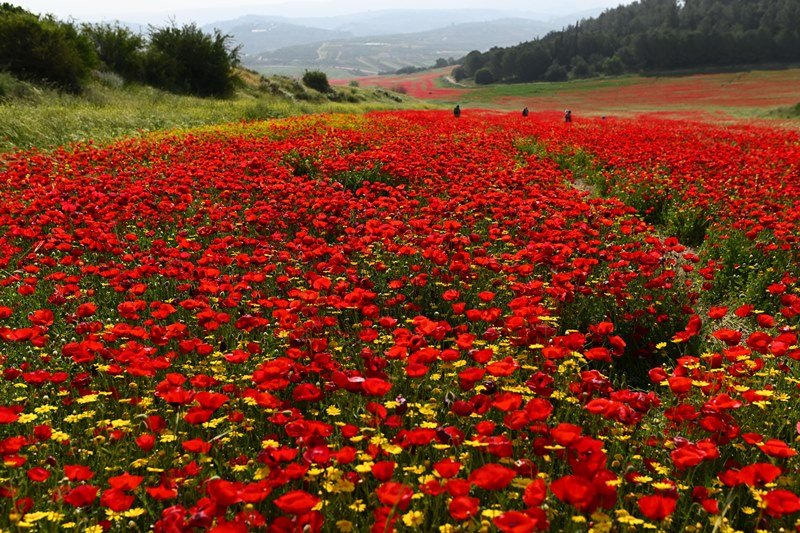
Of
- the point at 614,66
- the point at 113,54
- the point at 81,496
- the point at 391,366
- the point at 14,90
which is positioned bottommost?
the point at 391,366

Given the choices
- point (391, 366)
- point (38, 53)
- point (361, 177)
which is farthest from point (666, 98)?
point (391, 366)

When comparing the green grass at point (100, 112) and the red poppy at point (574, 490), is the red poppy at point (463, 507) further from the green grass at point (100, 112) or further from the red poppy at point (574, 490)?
the green grass at point (100, 112)

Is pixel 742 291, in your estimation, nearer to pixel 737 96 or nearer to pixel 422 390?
pixel 422 390

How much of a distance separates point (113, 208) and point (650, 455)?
5.80 metres

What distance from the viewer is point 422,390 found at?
3346mm

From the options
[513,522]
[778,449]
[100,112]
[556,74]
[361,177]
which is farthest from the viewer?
[556,74]

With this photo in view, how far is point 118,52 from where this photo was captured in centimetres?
2808

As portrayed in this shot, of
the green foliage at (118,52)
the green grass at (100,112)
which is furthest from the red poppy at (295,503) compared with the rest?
the green foliage at (118,52)

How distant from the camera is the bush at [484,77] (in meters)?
105

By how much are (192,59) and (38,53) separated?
1009 cm

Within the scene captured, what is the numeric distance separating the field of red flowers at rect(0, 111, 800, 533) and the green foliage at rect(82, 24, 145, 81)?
2227 centimetres

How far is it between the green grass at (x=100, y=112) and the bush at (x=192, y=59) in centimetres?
160

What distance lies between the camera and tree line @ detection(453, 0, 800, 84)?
8712cm

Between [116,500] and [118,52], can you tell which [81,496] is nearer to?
[116,500]
